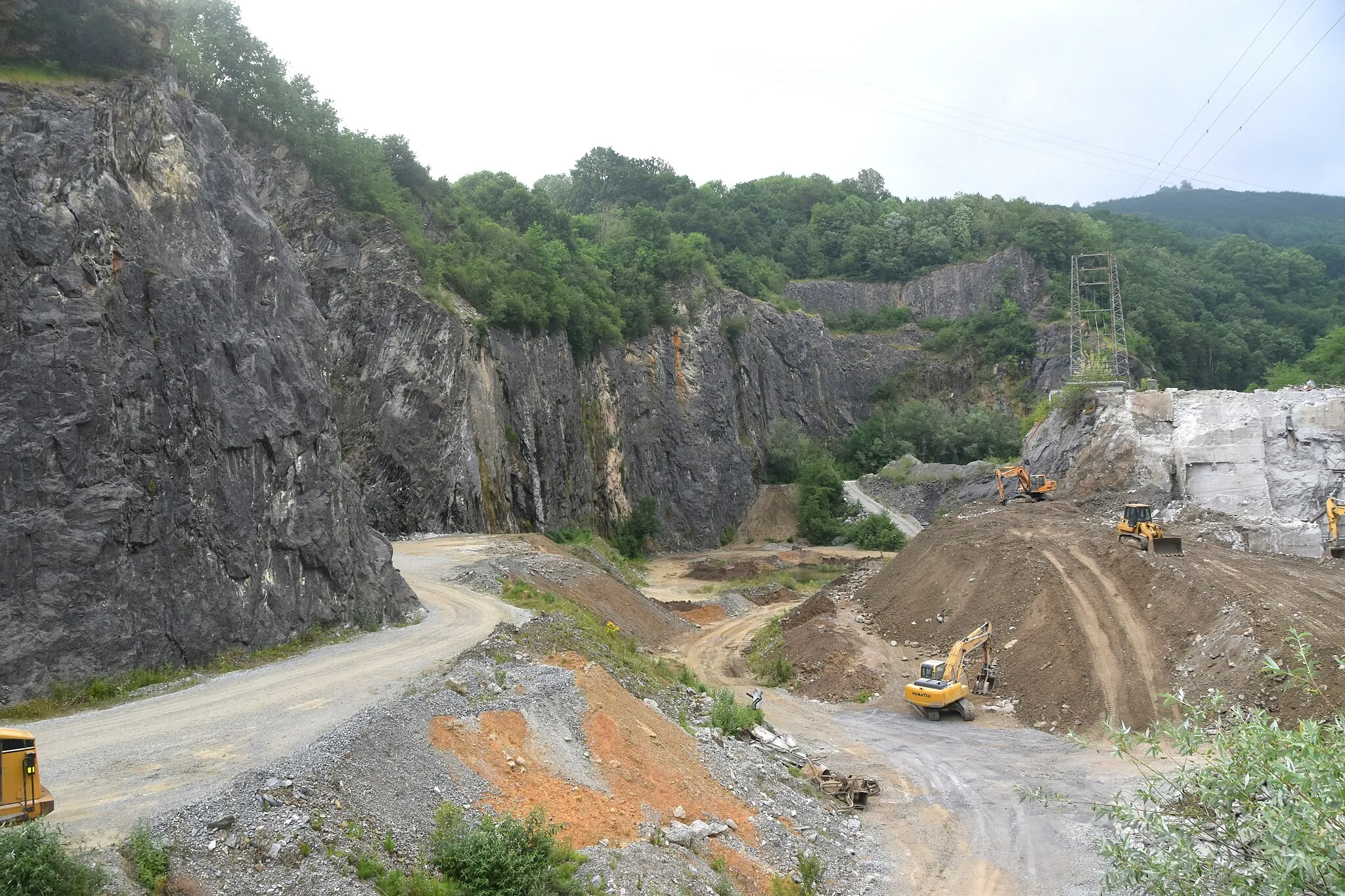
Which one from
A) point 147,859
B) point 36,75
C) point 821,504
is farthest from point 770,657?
point 821,504

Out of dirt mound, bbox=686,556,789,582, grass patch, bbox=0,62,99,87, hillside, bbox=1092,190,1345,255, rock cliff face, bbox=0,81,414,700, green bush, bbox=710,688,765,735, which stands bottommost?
dirt mound, bbox=686,556,789,582

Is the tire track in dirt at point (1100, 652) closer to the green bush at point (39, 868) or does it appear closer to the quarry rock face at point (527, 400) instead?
the green bush at point (39, 868)

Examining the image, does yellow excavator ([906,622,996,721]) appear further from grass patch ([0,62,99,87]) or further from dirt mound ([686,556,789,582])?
dirt mound ([686,556,789,582])

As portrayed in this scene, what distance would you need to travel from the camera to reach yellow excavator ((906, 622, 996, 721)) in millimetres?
20969

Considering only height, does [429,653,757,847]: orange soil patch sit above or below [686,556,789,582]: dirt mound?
above

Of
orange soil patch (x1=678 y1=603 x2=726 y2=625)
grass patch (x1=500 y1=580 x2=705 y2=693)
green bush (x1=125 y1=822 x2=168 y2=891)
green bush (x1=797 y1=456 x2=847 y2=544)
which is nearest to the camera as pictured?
green bush (x1=125 y1=822 x2=168 y2=891)

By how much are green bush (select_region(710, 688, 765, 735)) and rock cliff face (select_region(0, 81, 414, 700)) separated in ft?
26.0

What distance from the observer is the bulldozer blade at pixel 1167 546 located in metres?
27.2

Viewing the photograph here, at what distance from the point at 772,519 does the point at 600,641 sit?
156ft

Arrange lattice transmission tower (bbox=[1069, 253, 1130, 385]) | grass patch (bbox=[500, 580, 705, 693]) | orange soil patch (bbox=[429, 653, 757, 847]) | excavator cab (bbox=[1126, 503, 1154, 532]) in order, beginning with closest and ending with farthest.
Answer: orange soil patch (bbox=[429, 653, 757, 847]) → grass patch (bbox=[500, 580, 705, 693]) → excavator cab (bbox=[1126, 503, 1154, 532]) → lattice transmission tower (bbox=[1069, 253, 1130, 385])

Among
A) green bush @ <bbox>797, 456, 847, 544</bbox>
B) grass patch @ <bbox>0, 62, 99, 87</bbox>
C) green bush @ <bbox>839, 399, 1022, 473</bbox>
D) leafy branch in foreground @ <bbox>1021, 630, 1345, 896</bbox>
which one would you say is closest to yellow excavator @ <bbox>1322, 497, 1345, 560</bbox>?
leafy branch in foreground @ <bbox>1021, 630, 1345, 896</bbox>

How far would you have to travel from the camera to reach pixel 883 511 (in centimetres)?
6638

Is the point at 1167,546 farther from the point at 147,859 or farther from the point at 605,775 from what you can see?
the point at 147,859

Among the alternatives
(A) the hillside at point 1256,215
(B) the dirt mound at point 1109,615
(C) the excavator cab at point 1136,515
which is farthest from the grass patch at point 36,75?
(A) the hillside at point 1256,215
